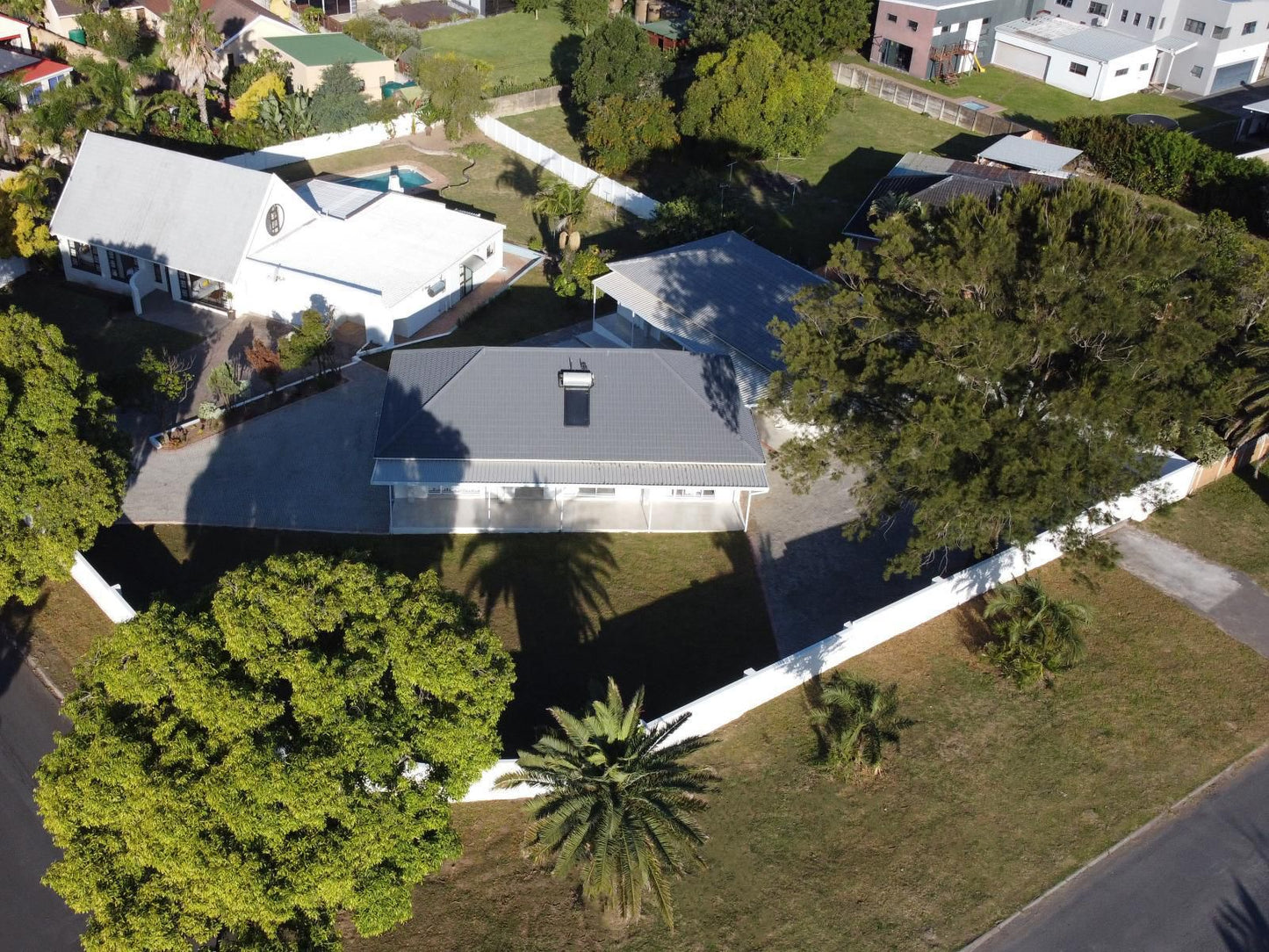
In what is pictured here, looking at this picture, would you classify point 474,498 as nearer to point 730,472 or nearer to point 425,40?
point 730,472

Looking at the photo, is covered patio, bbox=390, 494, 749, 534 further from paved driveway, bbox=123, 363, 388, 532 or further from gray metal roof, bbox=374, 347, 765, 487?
gray metal roof, bbox=374, 347, 765, 487

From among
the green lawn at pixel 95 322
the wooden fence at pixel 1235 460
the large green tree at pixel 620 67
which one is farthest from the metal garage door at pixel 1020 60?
the green lawn at pixel 95 322

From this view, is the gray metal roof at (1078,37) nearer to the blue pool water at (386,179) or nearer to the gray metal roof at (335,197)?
the blue pool water at (386,179)

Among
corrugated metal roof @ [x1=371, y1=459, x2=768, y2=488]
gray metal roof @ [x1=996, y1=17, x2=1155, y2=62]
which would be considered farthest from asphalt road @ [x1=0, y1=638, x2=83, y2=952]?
gray metal roof @ [x1=996, y1=17, x2=1155, y2=62]

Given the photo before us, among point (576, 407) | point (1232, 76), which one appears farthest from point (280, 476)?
point (1232, 76)

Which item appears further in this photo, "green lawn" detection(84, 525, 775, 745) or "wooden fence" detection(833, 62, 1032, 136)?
"wooden fence" detection(833, 62, 1032, 136)
